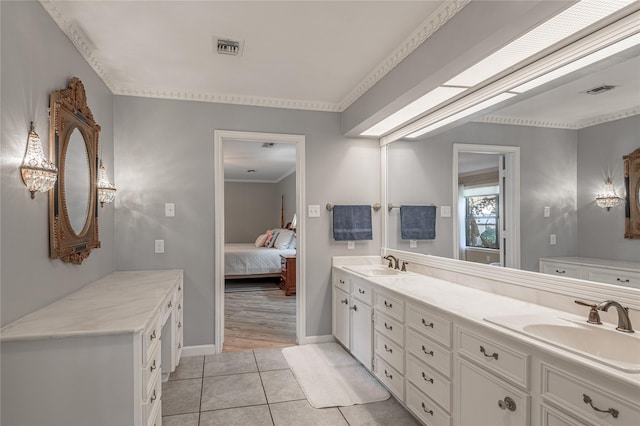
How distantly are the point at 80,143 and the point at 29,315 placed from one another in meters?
1.17

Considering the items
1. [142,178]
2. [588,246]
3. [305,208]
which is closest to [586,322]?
[588,246]

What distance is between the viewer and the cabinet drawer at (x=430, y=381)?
2.01 metres

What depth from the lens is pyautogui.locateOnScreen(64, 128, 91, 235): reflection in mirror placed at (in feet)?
7.42

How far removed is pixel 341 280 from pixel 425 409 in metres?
1.59

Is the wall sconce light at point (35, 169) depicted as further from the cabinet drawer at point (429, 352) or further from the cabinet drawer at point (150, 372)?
the cabinet drawer at point (429, 352)

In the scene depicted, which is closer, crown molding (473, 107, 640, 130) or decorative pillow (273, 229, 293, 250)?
crown molding (473, 107, 640, 130)

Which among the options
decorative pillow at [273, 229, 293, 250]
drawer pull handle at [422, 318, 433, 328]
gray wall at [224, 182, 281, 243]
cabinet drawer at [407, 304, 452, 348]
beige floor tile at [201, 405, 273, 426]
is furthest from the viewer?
gray wall at [224, 182, 281, 243]

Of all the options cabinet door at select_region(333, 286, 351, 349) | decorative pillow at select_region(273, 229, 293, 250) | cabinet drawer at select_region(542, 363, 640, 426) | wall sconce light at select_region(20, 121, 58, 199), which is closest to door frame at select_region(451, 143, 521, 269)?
cabinet drawer at select_region(542, 363, 640, 426)

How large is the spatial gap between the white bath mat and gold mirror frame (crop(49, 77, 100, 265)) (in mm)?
1879

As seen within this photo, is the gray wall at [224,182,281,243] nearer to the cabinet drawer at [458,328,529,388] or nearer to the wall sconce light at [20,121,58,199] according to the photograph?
the wall sconce light at [20,121,58,199]

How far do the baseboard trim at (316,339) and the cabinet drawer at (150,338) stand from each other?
Answer: 1.98 meters

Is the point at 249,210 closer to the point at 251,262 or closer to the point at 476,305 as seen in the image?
the point at 251,262

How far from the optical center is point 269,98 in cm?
371

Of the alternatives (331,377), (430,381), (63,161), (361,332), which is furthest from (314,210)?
(63,161)
